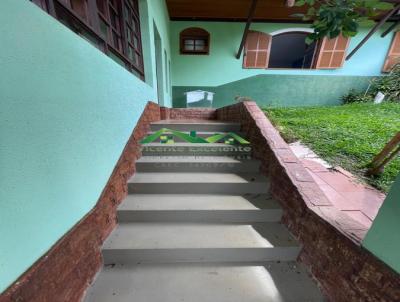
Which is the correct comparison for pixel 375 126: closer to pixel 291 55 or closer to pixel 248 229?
pixel 248 229

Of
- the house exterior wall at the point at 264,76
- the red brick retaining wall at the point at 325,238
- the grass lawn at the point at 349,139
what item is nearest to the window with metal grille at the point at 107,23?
the red brick retaining wall at the point at 325,238

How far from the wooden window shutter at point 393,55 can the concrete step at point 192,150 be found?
743 centimetres

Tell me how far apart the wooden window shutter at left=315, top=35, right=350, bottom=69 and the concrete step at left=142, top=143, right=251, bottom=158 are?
5913mm

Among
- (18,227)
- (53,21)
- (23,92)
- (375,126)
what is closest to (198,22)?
(375,126)

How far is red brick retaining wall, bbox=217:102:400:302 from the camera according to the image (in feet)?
2.47

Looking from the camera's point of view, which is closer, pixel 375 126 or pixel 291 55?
pixel 375 126

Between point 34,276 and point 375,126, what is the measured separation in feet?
11.6

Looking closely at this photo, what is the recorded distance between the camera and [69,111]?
85cm

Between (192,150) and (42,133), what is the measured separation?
4.86 ft

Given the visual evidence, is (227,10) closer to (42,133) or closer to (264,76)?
(264,76)

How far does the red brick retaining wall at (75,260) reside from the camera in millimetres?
656

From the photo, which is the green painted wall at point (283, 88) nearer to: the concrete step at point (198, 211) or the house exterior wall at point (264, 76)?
the house exterior wall at point (264, 76)

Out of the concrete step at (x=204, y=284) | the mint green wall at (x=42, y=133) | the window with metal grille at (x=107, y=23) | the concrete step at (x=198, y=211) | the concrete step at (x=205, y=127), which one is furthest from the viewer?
the concrete step at (x=205, y=127)

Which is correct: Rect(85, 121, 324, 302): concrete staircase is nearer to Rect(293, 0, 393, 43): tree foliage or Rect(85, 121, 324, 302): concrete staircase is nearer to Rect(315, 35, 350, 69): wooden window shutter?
Rect(293, 0, 393, 43): tree foliage
